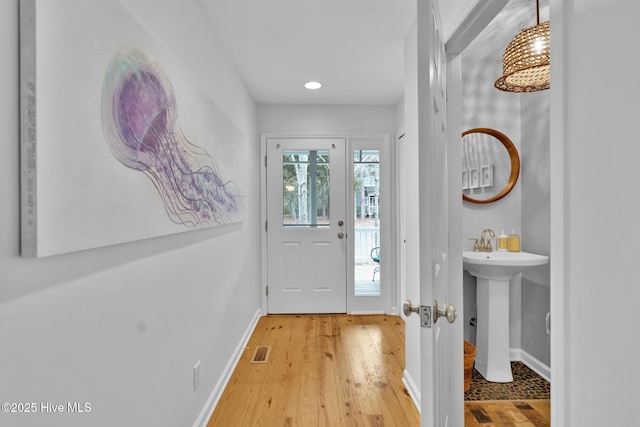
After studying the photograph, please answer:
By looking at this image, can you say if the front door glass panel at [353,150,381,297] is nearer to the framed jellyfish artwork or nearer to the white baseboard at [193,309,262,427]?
the white baseboard at [193,309,262,427]

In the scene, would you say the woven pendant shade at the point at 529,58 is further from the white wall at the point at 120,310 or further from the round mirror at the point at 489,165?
the white wall at the point at 120,310

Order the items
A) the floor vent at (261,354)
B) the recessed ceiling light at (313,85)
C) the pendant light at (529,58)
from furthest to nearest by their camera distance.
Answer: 1. the recessed ceiling light at (313,85)
2. the floor vent at (261,354)
3. the pendant light at (529,58)

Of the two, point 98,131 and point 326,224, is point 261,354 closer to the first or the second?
point 326,224

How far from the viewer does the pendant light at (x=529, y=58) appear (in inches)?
67.6

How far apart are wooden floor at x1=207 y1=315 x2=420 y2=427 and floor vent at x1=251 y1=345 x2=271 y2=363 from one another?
4 cm

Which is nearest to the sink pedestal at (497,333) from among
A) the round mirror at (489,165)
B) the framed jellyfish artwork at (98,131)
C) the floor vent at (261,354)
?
the round mirror at (489,165)

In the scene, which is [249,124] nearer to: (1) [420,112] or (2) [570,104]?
(1) [420,112]

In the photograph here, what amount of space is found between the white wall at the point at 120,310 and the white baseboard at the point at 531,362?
7.14ft

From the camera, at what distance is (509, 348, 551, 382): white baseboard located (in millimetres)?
2354

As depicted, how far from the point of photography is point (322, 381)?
93.0 inches

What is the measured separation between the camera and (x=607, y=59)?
2.44ft

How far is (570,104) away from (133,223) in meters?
1.32

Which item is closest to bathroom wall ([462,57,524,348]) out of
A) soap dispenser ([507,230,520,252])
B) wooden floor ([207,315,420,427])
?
soap dispenser ([507,230,520,252])

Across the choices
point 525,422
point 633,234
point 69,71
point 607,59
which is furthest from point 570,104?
point 525,422
